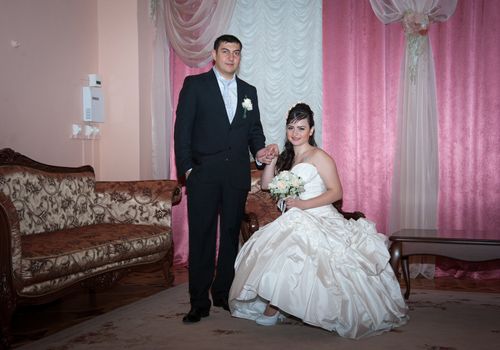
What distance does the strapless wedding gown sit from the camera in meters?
3.14

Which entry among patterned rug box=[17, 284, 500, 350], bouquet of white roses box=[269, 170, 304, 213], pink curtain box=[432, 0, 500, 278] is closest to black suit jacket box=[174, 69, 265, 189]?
bouquet of white roses box=[269, 170, 304, 213]

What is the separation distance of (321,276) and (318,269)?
0.05 m

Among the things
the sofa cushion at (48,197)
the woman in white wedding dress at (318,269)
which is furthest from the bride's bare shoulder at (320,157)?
the sofa cushion at (48,197)

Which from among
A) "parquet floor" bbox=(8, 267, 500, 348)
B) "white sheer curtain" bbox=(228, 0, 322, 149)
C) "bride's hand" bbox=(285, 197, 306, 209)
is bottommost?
"parquet floor" bbox=(8, 267, 500, 348)

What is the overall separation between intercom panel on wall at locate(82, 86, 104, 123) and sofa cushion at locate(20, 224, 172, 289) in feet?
4.45

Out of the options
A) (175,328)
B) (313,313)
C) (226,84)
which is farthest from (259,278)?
(226,84)

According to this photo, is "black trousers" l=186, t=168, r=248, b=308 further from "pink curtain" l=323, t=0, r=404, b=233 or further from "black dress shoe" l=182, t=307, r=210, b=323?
"pink curtain" l=323, t=0, r=404, b=233

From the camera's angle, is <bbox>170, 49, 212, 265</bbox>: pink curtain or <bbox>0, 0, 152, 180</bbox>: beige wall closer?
<bbox>0, 0, 152, 180</bbox>: beige wall

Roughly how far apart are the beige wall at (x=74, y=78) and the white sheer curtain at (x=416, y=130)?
8.18 ft

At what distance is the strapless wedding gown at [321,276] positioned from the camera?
3137 millimetres

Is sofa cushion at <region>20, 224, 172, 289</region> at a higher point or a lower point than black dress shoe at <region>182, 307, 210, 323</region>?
higher

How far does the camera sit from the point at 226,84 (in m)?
3.72

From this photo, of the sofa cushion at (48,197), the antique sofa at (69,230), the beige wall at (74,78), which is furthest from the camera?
the beige wall at (74,78)

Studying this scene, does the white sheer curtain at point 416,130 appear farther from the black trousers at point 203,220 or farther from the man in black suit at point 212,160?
the black trousers at point 203,220
